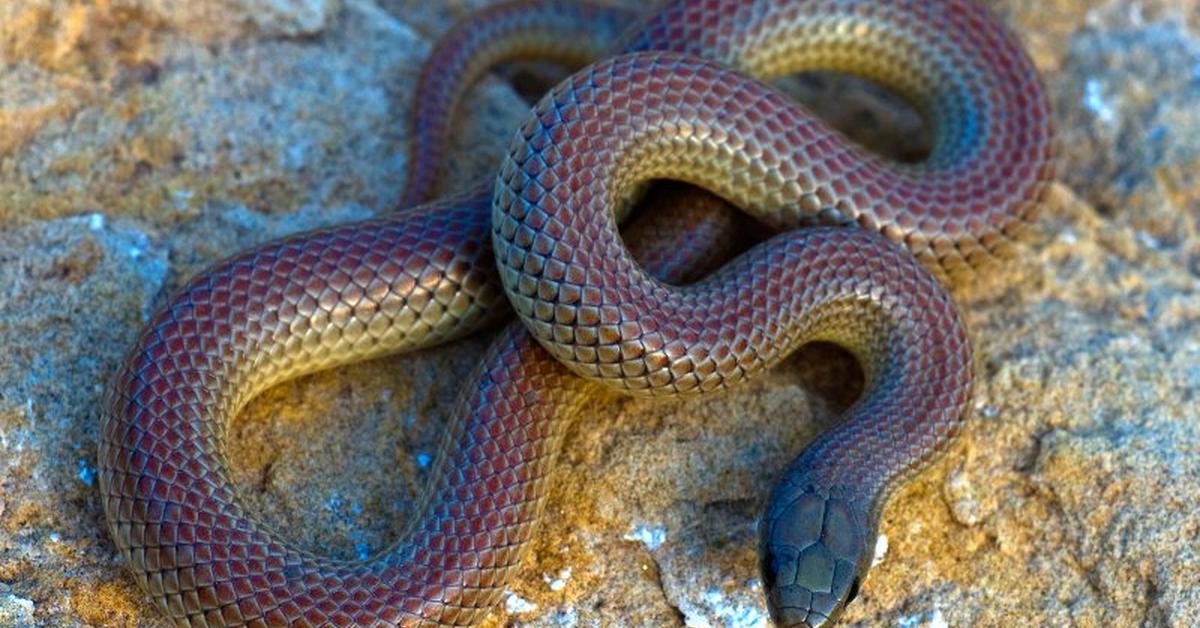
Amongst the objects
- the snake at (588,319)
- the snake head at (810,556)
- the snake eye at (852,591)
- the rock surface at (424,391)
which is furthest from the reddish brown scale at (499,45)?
the snake eye at (852,591)

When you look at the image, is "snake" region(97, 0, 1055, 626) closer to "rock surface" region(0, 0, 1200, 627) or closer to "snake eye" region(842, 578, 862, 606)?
"snake eye" region(842, 578, 862, 606)

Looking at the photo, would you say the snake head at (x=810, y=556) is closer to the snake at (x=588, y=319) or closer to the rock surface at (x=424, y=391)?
the snake at (x=588, y=319)

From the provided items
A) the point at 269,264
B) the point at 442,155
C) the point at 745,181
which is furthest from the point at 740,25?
the point at 269,264

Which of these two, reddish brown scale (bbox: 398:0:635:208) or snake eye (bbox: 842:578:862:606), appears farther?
reddish brown scale (bbox: 398:0:635:208)

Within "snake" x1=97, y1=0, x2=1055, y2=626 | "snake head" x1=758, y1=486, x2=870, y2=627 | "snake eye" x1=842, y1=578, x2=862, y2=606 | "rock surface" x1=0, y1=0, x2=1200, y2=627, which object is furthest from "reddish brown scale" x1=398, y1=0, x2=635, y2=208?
"snake eye" x1=842, y1=578, x2=862, y2=606

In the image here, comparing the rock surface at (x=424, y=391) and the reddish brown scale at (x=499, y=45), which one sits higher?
the reddish brown scale at (x=499, y=45)

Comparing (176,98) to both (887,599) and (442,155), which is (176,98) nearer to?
(442,155)
